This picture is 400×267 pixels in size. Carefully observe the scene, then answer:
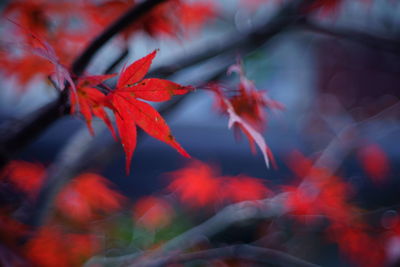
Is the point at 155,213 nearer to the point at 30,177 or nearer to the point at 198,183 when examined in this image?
the point at 198,183

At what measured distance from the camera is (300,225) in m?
1.81

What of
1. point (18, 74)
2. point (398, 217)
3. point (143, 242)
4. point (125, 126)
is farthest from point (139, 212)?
point (125, 126)

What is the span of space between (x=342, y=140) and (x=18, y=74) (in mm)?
1547

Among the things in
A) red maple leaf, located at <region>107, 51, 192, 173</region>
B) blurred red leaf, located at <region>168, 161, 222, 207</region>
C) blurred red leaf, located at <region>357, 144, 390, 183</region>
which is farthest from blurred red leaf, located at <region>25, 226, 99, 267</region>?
blurred red leaf, located at <region>357, 144, 390, 183</region>

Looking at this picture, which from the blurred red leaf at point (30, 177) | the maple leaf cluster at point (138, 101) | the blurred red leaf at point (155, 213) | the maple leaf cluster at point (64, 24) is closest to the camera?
the maple leaf cluster at point (138, 101)

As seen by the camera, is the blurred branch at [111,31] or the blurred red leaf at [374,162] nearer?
the blurred branch at [111,31]

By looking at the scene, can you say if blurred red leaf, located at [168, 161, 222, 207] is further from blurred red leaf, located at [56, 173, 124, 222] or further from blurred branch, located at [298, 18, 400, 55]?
blurred branch, located at [298, 18, 400, 55]

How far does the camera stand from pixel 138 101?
0.52 m

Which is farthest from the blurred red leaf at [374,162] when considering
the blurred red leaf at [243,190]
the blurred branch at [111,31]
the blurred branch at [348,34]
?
the blurred branch at [111,31]

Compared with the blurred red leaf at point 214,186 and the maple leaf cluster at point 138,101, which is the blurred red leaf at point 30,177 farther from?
the maple leaf cluster at point 138,101

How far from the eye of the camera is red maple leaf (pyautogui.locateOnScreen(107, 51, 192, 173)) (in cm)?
51

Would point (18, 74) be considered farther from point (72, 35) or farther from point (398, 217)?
point (398, 217)

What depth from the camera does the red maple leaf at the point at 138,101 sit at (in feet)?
1.67

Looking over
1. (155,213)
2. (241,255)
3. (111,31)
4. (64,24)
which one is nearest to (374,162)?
(155,213)
